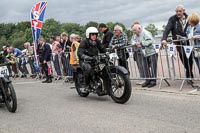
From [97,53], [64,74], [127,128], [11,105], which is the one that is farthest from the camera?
[64,74]

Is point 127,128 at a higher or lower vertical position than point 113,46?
lower

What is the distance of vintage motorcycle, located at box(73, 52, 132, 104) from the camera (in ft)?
25.1

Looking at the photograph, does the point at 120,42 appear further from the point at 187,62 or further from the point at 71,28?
the point at 71,28

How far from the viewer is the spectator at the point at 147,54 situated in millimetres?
9672

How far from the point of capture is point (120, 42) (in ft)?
34.7

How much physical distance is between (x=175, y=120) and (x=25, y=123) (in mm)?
2844

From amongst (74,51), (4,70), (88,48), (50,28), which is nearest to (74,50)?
(74,51)

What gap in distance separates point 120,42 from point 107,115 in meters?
4.18

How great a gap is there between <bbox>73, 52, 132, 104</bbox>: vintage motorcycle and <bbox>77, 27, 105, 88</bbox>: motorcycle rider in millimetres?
127

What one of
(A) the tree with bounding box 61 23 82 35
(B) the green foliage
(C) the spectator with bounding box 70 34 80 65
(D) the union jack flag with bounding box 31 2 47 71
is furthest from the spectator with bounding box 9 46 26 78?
(A) the tree with bounding box 61 23 82 35

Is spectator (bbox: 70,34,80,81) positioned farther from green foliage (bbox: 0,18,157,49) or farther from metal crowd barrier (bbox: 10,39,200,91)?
green foliage (bbox: 0,18,157,49)

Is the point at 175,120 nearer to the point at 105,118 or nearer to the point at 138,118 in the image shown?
the point at 138,118

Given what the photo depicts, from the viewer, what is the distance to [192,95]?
801 centimetres

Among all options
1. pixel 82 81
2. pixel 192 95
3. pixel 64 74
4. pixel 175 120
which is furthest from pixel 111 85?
pixel 64 74
